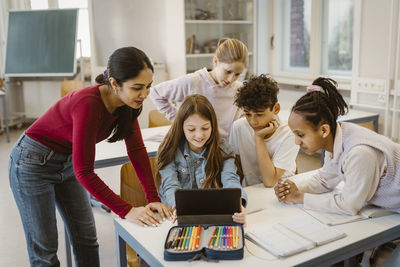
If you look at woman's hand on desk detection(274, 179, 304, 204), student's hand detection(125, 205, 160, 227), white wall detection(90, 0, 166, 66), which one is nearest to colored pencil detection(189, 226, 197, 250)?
student's hand detection(125, 205, 160, 227)

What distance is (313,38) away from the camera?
4453mm

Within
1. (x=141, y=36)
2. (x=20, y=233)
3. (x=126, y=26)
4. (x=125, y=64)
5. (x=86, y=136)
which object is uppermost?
(x=126, y=26)

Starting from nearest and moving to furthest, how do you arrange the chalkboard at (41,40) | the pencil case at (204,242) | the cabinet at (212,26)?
1. the pencil case at (204,242)
2. the cabinet at (212,26)
3. the chalkboard at (41,40)

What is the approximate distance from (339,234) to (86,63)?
5.33 meters

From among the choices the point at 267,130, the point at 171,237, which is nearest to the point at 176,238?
the point at 171,237

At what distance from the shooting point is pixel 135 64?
1.31 m

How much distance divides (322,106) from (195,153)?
570mm

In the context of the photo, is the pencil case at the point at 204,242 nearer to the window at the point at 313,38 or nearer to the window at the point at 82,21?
the window at the point at 313,38

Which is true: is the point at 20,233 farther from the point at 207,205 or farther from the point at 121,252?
the point at 207,205

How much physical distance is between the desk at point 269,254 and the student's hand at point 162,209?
0.12 feet

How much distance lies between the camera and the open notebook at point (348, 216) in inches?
52.9

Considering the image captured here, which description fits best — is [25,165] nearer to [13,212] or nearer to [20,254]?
[20,254]

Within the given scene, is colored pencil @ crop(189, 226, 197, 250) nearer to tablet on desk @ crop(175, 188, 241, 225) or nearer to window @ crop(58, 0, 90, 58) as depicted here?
tablet on desk @ crop(175, 188, 241, 225)

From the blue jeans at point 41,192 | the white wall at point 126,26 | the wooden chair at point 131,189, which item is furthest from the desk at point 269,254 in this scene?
the white wall at point 126,26
